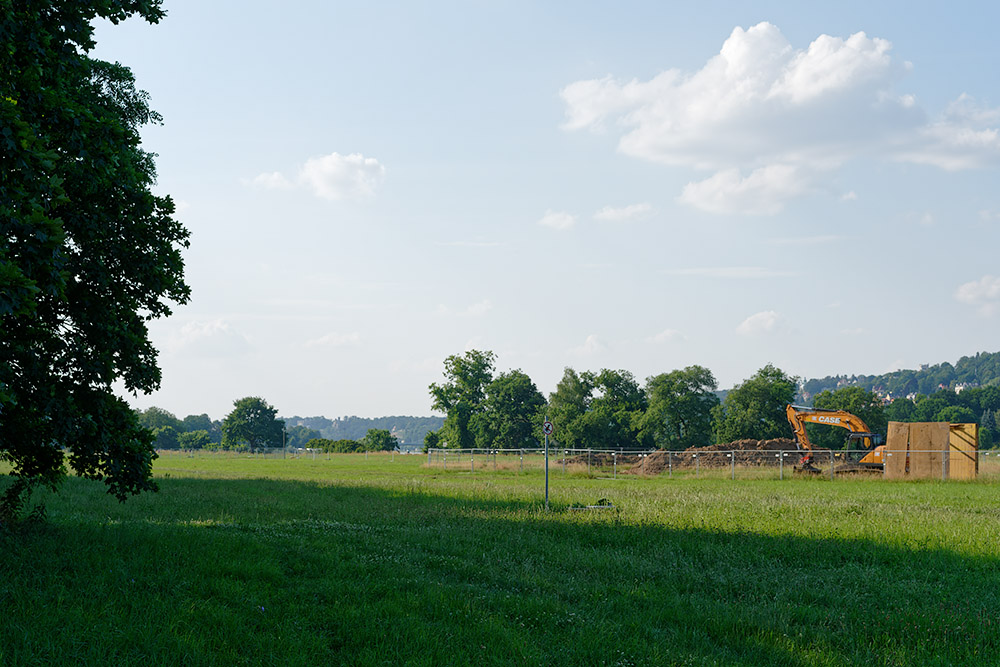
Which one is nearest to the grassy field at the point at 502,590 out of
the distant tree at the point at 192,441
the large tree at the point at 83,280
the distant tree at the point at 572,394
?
the large tree at the point at 83,280

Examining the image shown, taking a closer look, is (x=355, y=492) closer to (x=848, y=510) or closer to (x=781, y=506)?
(x=781, y=506)

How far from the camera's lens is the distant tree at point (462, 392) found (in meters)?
108

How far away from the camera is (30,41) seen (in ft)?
31.7

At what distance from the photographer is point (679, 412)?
84.6 meters

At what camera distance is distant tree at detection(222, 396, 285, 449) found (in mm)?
147000

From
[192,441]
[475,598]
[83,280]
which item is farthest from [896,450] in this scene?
[192,441]

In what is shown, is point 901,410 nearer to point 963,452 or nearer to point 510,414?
point 510,414

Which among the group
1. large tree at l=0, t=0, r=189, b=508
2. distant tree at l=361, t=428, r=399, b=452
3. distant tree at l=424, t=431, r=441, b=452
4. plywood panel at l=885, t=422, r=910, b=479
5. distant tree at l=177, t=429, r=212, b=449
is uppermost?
large tree at l=0, t=0, r=189, b=508

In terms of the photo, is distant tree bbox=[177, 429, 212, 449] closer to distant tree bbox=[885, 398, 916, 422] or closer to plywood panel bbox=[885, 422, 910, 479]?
distant tree bbox=[885, 398, 916, 422]

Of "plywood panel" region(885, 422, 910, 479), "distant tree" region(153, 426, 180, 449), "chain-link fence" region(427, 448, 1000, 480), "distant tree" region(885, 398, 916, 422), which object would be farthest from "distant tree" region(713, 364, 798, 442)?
"distant tree" region(153, 426, 180, 449)

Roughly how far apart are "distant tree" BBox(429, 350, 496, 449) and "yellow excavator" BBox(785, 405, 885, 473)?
65.2m

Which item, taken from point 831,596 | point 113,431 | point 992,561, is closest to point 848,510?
point 992,561

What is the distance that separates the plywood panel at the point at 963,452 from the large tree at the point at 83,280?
1386 inches

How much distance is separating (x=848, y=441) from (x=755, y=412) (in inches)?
1589
